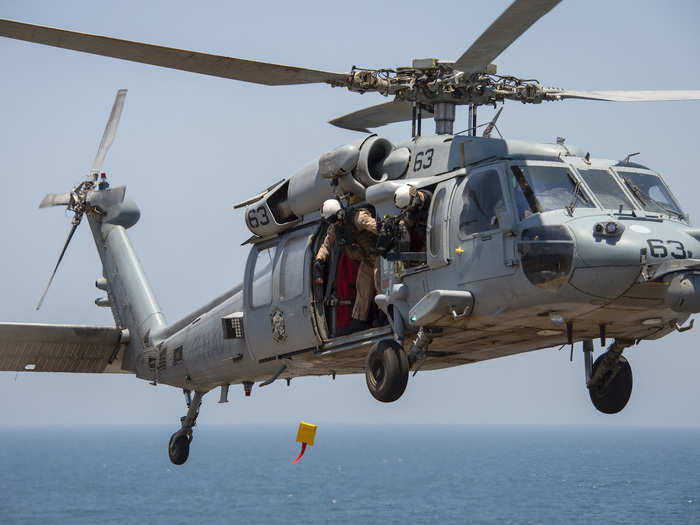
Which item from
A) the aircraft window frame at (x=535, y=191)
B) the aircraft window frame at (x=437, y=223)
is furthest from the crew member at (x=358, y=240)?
the aircraft window frame at (x=535, y=191)

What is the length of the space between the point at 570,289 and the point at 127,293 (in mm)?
11238

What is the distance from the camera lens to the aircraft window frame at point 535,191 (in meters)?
12.1

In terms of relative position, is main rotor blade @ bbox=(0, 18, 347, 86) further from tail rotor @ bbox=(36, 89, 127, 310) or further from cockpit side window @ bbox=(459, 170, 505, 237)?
tail rotor @ bbox=(36, 89, 127, 310)

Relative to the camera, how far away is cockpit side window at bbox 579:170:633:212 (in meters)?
12.3

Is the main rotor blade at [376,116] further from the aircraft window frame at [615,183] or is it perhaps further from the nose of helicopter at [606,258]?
the nose of helicopter at [606,258]

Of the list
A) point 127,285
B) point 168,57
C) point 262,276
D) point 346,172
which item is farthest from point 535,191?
point 127,285

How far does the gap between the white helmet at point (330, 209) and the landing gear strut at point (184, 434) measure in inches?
258

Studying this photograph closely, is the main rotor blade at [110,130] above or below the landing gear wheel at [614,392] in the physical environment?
above

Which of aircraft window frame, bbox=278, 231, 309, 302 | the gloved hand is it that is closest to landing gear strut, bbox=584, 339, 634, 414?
the gloved hand

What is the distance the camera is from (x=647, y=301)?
1195 centimetres

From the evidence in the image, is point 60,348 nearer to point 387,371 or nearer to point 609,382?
point 387,371

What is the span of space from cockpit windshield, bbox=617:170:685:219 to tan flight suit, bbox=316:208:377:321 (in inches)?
113

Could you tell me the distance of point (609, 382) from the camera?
13961mm

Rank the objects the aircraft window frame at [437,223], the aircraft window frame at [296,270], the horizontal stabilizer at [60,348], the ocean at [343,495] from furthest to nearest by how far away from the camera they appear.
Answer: the ocean at [343,495]
the horizontal stabilizer at [60,348]
the aircraft window frame at [296,270]
the aircraft window frame at [437,223]
